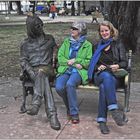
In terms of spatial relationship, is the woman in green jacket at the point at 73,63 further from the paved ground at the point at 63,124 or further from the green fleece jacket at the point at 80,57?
the paved ground at the point at 63,124

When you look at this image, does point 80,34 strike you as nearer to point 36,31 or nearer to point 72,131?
point 36,31

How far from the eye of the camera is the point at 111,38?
19.6 ft

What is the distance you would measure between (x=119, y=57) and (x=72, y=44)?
2.30 ft

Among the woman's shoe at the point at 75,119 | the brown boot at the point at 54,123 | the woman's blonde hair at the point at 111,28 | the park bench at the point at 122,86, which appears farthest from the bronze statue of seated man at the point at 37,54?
→ the woman's blonde hair at the point at 111,28

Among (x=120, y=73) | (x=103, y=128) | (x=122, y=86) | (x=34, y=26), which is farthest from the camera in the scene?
(x=34, y=26)

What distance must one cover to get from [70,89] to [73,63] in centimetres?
43

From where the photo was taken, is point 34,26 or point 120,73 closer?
point 120,73

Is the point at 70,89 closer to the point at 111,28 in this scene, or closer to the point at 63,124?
the point at 63,124

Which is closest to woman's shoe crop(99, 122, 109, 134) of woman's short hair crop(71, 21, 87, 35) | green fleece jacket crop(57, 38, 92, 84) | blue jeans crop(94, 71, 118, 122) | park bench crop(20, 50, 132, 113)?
blue jeans crop(94, 71, 118, 122)

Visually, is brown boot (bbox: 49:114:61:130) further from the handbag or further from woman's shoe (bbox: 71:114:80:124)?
the handbag

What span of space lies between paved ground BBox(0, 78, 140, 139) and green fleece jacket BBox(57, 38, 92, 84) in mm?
636

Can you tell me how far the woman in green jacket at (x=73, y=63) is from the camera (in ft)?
19.2

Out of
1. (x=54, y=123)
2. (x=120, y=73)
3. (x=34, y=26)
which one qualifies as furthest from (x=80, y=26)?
(x=54, y=123)

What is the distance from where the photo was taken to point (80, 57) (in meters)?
6.09
